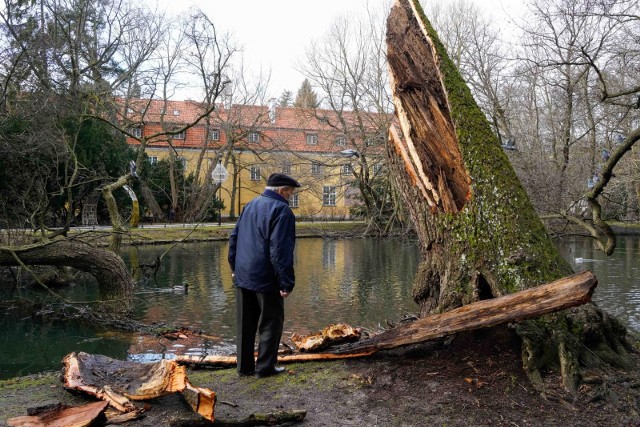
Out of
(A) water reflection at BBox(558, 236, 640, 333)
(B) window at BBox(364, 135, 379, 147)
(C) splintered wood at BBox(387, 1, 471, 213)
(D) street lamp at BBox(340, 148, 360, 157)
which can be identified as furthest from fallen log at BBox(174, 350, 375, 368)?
(B) window at BBox(364, 135, 379, 147)

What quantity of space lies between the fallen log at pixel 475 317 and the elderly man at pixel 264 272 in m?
0.36

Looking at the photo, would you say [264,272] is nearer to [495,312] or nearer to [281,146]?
[495,312]

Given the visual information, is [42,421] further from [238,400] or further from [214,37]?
[214,37]

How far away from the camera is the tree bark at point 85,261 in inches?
427

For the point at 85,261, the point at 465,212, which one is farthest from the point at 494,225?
the point at 85,261

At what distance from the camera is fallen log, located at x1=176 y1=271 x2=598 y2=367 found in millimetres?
4246

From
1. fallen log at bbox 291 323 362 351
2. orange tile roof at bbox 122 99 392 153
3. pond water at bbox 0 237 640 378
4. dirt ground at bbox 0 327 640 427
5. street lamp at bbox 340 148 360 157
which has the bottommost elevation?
pond water at bbox 0 237 640 378

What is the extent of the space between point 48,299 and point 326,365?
34.7ft

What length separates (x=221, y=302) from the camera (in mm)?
13625

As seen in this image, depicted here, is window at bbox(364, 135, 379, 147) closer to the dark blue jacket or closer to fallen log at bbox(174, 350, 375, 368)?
fallen log at bbox(174, 350, 375, 368)

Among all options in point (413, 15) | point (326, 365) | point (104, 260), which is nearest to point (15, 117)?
point (104, 260)

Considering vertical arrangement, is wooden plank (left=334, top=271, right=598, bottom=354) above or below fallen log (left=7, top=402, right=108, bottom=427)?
above

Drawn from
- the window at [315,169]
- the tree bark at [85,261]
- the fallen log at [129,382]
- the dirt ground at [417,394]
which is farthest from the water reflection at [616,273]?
the window at [315,169]

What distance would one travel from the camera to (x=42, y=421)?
12.9 ft
